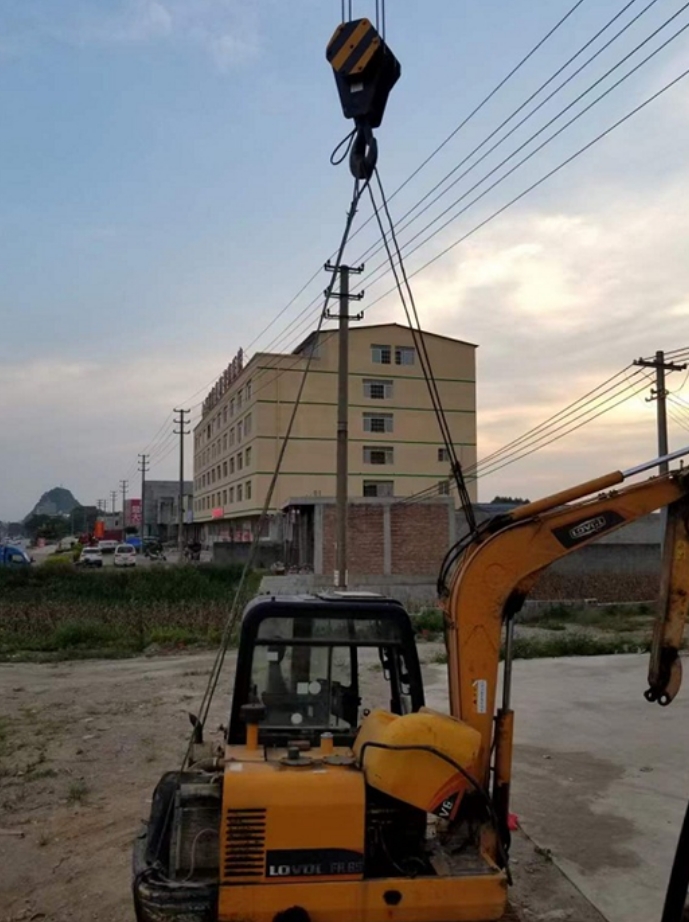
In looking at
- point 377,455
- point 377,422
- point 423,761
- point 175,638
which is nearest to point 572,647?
point 175,638

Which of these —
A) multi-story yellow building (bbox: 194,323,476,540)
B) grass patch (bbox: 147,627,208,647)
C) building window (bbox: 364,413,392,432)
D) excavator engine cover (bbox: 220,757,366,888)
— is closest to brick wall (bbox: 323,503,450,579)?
grass patch (bbox: 147,627,208,647)

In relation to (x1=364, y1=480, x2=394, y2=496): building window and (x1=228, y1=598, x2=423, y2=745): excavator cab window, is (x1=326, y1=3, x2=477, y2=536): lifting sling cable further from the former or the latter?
(x1=364, y1=480, x2=394, y2=496): building window

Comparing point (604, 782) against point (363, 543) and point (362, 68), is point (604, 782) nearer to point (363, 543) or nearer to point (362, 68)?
point (362, 68)

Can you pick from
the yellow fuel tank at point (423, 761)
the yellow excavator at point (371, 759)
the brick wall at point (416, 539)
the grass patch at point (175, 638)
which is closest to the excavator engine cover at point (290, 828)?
the yellow excavator at point (371, 759)

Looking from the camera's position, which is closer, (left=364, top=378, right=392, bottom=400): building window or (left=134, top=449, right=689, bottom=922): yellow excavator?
(left=134, top=449, right=689, bottom=922): yellow excavator

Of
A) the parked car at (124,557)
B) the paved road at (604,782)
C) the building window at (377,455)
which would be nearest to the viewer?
the paved road at (604,782)

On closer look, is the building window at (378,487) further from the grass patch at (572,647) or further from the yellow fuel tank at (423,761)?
the yellow fuel tank at (423,761)

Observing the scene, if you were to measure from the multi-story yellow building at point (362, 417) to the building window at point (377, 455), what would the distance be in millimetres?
55

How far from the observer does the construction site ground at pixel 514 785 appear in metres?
5.07

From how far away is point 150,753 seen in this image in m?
8.48

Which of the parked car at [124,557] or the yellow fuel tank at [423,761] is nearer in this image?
the yellow fuel tank at [423,761]

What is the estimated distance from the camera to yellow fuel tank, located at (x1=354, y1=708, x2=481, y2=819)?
3529mm

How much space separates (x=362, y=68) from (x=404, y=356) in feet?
133

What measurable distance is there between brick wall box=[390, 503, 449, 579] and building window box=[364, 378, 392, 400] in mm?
16984
